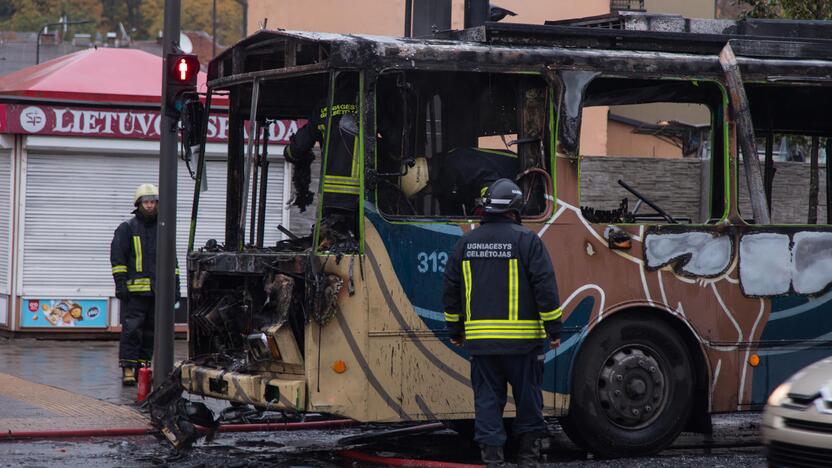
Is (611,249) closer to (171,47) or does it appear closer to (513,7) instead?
(171,47)

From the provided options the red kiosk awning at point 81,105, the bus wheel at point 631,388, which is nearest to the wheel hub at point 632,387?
the bus wheel at point 631,388

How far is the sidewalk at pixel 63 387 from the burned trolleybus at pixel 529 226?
5.42ft

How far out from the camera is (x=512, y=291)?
26.1 ft

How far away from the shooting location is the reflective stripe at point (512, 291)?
26.1ft

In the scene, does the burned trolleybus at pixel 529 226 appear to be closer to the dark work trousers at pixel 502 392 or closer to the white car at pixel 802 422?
the dark work trousers at pixel 502 392

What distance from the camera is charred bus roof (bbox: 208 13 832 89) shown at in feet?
27.9

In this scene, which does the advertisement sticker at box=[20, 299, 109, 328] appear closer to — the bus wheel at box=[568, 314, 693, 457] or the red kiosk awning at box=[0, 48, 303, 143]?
the red kiosk awning at box=[0, 48, 303, 143]

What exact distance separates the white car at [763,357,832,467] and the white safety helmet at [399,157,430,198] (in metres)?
2.77

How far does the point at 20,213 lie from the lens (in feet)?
56.3

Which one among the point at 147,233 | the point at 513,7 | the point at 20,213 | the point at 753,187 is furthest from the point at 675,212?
the point at 513,7

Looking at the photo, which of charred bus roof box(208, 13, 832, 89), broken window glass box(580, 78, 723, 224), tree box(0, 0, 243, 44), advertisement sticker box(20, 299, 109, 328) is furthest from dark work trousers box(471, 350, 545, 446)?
tree box(0, 0, 243, 44)

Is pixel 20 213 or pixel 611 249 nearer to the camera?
pixel 611 249

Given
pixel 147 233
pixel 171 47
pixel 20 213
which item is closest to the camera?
pixel 171 47

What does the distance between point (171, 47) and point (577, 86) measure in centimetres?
391
